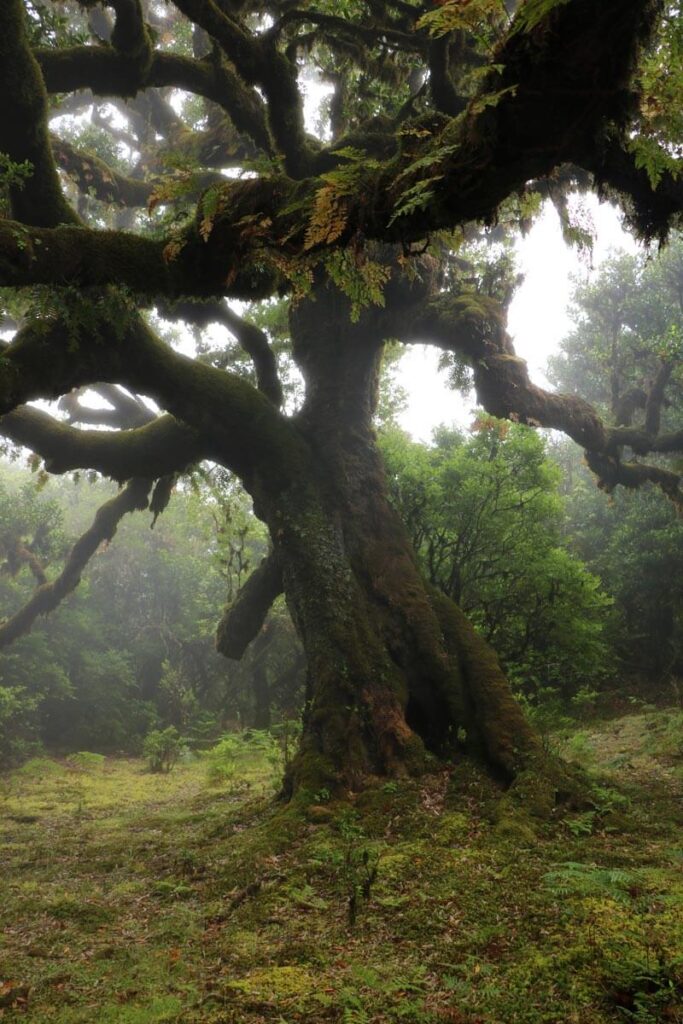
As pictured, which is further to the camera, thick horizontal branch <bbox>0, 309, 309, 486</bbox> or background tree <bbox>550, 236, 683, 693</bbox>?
background tree <bbox>550, 236, 683, 693</bbox>

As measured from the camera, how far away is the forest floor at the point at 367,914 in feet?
11.8

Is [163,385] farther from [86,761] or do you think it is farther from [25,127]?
[86,761]

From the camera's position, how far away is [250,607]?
11461 millimetres

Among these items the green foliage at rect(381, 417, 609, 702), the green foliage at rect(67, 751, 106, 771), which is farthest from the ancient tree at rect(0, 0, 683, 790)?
the green foliage at rect(67, 751, 106, 771)

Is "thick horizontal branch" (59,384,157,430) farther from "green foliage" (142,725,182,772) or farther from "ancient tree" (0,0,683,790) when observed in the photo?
"green foliage" (142,725,182,772)

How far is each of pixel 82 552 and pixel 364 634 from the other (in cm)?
961

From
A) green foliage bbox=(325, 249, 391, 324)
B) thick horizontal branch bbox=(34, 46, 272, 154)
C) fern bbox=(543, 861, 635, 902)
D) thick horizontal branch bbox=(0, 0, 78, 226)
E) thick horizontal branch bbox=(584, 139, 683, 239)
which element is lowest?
fern bbox=(543, 861, 635, 902)

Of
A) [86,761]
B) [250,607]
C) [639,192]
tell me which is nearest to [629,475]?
[250,607]

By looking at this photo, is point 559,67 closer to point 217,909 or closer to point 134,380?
point 217,909

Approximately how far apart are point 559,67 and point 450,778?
6926mm

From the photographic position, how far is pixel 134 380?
372 inches

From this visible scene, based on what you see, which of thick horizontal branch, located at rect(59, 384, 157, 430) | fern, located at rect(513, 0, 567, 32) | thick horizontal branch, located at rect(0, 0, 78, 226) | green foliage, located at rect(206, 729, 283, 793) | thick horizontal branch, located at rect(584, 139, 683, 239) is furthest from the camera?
thick horizontal branch, located at rect(59, 384, 157, 430)

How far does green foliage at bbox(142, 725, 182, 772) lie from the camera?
1710 cm

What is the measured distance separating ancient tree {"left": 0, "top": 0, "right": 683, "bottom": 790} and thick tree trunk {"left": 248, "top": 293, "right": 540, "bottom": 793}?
0.12ft
